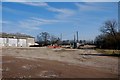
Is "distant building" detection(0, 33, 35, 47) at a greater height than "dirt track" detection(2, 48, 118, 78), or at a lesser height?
greater

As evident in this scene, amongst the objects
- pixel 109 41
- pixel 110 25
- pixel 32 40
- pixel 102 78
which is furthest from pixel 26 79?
pixel 32 40

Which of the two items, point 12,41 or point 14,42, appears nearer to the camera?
point 12,41

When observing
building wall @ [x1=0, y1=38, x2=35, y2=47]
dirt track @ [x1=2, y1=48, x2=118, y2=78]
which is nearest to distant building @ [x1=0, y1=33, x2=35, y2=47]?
building wall @ [x1=0, y1=38, x2=35, y2=47]

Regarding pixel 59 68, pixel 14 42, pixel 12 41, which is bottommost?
Result: pixel 59 68

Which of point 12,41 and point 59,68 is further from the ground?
point 12,41

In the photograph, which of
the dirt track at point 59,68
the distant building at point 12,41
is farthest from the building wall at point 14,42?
the dirt track at point 59,68

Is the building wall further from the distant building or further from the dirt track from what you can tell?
the dirt track

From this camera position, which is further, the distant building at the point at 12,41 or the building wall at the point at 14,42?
the distant building at the point at 12,41

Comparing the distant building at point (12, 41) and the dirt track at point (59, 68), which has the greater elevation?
the distant building at point (12, 41)

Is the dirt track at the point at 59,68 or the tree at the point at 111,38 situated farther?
the tree at the point at 111,38

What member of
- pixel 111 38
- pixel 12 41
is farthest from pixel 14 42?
pixel 111 38

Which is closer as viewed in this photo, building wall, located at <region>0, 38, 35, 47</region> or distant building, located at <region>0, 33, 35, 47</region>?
building wall, located at <region>0, 38, 35, 47</region>

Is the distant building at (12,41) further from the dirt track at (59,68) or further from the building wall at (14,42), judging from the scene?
the dirt track at (59,68)

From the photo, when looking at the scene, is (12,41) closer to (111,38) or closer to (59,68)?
(111,38)
